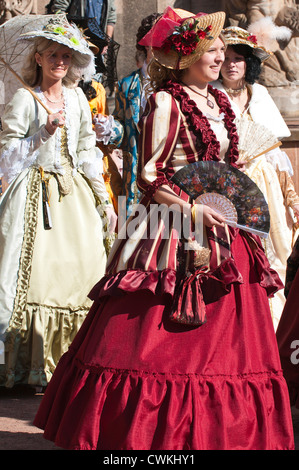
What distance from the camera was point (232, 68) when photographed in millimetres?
5883

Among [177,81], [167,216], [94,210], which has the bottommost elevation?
[94,210]

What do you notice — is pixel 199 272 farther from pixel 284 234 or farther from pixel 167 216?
pixel 284 234

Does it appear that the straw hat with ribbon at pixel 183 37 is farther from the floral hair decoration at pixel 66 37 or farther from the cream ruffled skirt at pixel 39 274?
the cream ruffled skirt at pixel 39 274

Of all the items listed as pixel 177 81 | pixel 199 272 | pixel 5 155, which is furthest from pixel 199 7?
pixel 199 272

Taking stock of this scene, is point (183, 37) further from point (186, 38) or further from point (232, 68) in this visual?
point (232, 68)

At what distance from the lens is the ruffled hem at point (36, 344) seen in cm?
503

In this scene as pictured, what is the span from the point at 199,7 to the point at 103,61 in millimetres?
2258

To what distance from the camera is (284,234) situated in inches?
238

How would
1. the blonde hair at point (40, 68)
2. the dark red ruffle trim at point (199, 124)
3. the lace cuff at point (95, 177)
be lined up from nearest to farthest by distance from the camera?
the dark red ruffle trim at point (199, 124)
the blonde hair at point (40, 68)
the lace cuff at point (95, 177)

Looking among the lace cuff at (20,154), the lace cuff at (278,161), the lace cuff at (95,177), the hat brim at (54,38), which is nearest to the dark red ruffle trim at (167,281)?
the lace cuff at (20,154)

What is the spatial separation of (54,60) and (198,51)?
174 cm

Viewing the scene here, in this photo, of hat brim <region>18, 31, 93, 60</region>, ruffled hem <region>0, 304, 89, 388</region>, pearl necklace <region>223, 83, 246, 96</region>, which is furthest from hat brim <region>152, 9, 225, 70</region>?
pearl necklace <region>223, 83, 246, 96</region>

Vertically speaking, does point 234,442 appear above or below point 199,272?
below

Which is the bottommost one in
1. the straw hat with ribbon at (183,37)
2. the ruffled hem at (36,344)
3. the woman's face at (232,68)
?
the ruffled hem at (36,344)
